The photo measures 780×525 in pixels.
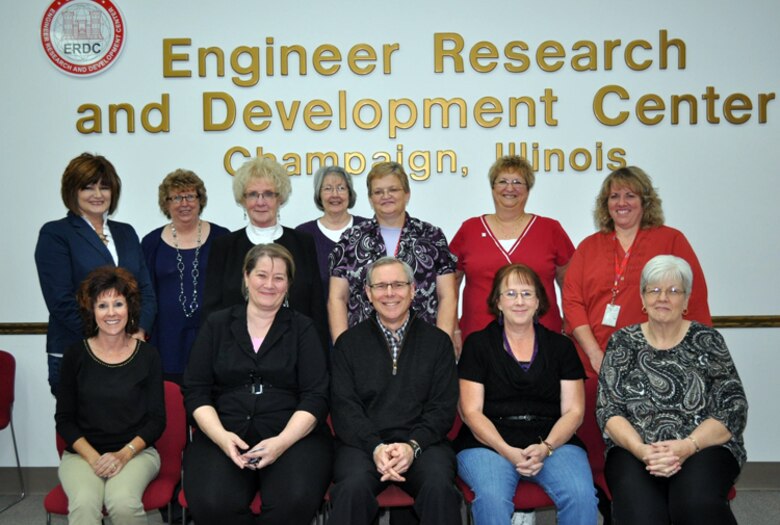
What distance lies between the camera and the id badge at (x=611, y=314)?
137 inches

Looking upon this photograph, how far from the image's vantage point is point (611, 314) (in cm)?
348

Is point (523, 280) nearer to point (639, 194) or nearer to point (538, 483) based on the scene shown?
point (538, 483)

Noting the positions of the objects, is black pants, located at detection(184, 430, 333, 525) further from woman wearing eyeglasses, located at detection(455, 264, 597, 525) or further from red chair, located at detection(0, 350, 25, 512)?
red chair, located at detection(0, 350, 25, 512)

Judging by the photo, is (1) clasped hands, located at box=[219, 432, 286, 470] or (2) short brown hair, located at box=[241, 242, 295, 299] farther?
(2) short brown hair, located at box=[241, 242, 295, 299]

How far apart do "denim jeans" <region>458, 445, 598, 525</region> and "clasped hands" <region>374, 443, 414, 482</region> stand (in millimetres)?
265

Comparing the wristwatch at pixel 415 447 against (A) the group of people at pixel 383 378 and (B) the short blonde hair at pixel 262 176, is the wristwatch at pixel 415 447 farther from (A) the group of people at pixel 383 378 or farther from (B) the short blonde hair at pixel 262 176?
(B) the short blonde hair at pixel 262 176

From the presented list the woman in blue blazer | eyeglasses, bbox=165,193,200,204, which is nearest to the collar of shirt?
the woman in blue blazer

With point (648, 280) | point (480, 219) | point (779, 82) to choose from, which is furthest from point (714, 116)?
point (648, 280)

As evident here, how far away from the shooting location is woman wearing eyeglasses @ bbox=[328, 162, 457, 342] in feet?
11.3

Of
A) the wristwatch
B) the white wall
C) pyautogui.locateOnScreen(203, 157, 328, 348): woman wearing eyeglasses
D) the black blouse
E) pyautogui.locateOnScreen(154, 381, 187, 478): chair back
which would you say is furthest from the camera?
the white wall

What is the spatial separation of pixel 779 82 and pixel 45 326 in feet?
15.4

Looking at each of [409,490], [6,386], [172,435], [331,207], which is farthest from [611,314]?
[6,386]

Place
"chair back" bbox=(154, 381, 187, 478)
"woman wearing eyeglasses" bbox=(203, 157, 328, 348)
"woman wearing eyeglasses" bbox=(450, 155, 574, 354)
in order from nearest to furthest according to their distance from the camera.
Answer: "chair back" bbox=(154, 381, 187, 478) → "woman wearing eyeglasses" bbox=(203, 157, 328, 348) → "woman wearing eyeglasses" bbox=(450, 155, 574, 354)

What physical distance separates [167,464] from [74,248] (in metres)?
1.12
